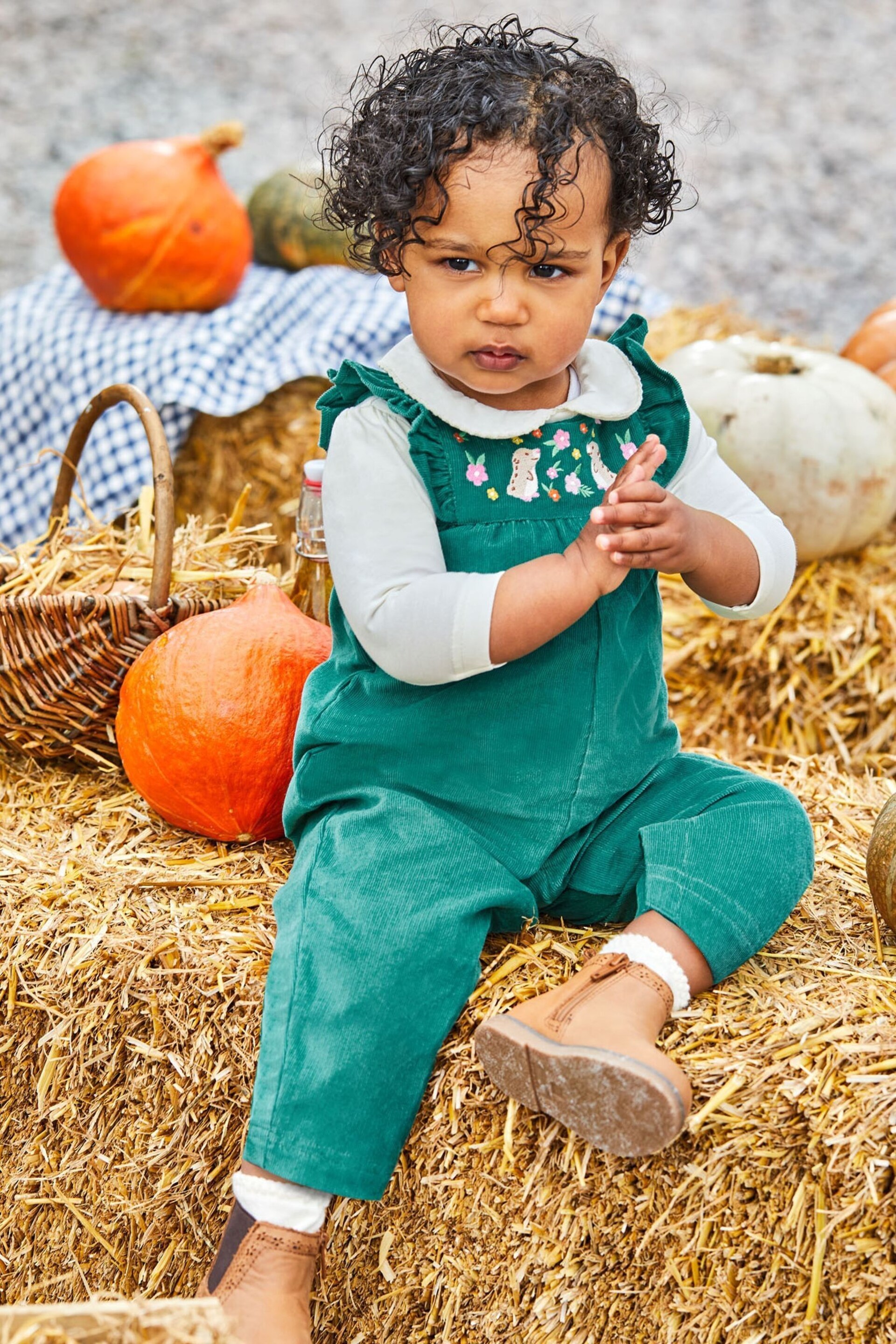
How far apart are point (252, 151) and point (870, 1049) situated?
6182 millimetres

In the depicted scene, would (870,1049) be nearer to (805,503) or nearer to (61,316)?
(805,503)

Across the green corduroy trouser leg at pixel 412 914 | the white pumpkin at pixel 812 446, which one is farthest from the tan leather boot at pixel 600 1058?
the white pumpkin at pixel 812 446

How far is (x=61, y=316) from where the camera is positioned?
12.2 ft

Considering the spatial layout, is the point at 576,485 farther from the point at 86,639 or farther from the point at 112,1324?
the point at 112,1324

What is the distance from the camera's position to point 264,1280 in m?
1.36

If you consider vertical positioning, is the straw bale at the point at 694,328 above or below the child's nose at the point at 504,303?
below

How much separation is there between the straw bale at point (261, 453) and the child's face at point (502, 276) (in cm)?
192

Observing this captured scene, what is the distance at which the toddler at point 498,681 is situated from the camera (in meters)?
1.41

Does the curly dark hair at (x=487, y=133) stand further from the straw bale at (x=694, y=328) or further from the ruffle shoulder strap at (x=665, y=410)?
the straw bale at (x=694, y=328)

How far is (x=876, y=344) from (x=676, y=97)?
3031 millimetres

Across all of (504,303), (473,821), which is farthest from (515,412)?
(473,821)

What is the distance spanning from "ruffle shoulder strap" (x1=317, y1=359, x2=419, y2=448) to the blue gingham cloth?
1601 mm

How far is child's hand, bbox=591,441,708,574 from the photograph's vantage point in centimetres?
144

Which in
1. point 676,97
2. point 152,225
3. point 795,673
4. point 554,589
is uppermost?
point 554,589
